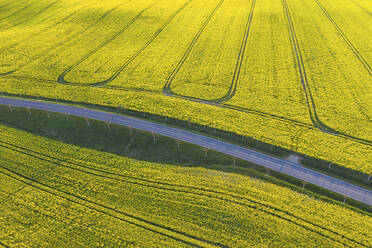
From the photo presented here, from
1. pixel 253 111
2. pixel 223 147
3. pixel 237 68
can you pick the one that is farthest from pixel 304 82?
pixel 223 147

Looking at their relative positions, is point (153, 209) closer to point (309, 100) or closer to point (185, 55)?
point (309, 100)

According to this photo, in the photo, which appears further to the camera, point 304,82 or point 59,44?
point 59,44

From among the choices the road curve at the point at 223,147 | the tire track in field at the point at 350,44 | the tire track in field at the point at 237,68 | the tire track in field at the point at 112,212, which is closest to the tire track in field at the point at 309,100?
the road curve at the point at 223,147

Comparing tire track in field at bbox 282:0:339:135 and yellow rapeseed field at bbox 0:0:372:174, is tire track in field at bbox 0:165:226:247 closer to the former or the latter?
yellow rapeseed field at bbox 0:0:372:174

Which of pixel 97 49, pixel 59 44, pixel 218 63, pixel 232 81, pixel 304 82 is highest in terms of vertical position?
pixel 59 44

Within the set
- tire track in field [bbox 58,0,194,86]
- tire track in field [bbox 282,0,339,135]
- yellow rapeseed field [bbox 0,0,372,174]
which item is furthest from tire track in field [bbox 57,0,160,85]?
tire track in field [bbox 282,0,339,135]

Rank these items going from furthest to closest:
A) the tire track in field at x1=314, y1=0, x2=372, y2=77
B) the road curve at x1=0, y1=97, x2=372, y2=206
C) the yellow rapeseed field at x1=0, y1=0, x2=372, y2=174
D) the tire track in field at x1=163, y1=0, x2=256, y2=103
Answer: the tire track in field at x1=314, y1=0, x2=372, y2=77 < the tire track in field at x1=163, y1=0, x2=256, y2=103 < the yellow rapeseed field at x1=0, y1=0, x2=372, y2=174 < the road curve at x1=0, y1=97, x2=372, y2=206

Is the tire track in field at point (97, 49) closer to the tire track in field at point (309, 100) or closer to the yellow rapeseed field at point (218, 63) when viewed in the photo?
the yellow rapeseed field at point (218, 63)

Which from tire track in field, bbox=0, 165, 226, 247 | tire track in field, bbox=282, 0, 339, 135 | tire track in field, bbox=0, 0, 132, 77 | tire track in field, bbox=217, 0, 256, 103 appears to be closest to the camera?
tire track in field, bbox=0, 165, 226, 247
